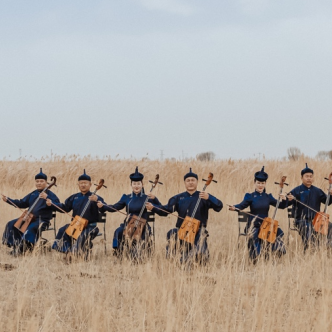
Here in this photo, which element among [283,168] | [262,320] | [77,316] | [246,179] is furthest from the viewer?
[283,168]

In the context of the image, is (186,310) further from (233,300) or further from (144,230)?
(144,230)

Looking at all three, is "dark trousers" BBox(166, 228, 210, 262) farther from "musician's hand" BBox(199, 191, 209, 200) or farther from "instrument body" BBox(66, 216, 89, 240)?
"instrument body" BBox(66, 216, 89, 240)

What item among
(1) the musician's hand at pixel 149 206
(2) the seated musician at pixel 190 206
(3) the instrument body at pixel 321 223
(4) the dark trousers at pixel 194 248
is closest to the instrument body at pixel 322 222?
(3) the instrument body at pixel 321 223

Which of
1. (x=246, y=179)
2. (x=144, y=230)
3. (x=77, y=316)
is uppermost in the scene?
(x=246, y=179)

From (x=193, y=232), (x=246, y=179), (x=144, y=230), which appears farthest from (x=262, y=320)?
(x=246, y=179)

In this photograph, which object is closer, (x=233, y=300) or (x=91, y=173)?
(x=233, y=300)

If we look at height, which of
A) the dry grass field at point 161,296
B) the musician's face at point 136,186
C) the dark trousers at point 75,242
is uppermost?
the musician's face at point 136,186

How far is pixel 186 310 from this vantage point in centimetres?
575

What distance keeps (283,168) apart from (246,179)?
2082mm

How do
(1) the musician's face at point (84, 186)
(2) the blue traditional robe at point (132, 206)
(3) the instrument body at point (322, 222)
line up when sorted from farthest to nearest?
(1) the musician's face at point (84, 186) < (3) the instrument body at point (322, 222) < (2) the blue traditional robe at point (132, 206)

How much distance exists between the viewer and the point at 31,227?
901 centimetres

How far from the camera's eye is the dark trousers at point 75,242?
843cm

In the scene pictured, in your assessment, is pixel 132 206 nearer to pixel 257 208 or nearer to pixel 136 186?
pixel 136 186

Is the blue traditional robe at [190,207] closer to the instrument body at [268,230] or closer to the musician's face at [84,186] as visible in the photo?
the instrument body at [268,230]
